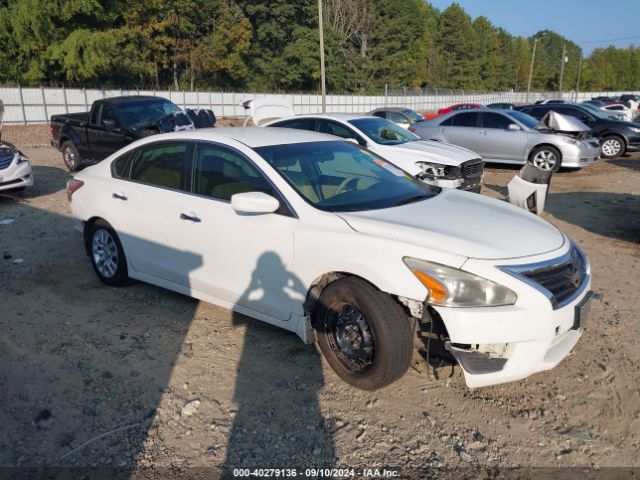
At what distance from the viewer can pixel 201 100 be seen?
3650cm

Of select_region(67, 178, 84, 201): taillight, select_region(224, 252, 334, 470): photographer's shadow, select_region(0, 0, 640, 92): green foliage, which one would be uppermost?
select_region(0, 0, 640, 92): green foliage

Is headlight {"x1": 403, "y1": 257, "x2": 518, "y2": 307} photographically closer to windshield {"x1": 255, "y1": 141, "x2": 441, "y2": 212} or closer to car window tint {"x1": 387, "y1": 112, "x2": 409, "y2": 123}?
windshield {"x1": 255, "y1": 141, "x2": 441, "y2": 212}

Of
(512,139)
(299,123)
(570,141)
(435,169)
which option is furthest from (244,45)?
(435,169)

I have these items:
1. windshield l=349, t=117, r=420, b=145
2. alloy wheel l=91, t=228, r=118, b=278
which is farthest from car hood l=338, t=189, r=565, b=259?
windshield l=349, t=117, r=420, b=145

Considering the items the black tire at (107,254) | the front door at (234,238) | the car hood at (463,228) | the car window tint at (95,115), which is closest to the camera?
the car hood at (463,228)

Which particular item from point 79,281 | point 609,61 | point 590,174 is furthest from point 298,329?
point 609,61

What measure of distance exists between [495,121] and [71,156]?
10.7 meters

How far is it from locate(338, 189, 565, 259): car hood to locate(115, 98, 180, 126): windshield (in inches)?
373

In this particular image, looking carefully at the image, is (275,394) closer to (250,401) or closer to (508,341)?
(250,401)

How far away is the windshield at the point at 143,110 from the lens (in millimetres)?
12047

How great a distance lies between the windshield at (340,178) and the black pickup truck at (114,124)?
698 cm

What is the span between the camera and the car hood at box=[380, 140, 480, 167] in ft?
29.2

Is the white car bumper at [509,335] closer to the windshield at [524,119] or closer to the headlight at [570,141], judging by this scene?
the headlight at [570,141]

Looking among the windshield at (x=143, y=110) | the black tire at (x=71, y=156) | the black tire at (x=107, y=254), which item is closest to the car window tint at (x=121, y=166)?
the black tire at (x=107, y=254)
